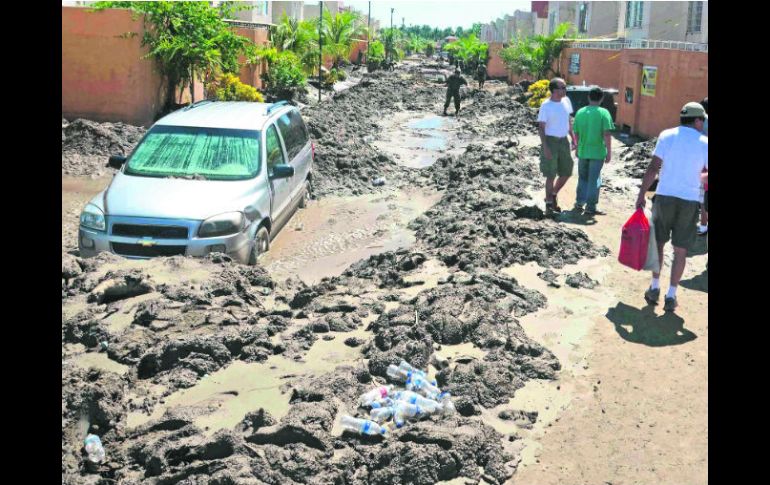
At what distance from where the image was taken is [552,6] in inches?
2333

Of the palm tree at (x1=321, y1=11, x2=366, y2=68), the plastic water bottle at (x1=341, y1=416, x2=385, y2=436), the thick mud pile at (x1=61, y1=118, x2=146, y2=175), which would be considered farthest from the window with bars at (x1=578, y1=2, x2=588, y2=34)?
the plastic water bottle at (x1=341, y1=416, x2=385, y2=436)

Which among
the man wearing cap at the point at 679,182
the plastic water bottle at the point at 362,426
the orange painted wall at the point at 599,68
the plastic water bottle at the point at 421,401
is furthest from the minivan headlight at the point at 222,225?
the orange painted wall at the point at 599,68

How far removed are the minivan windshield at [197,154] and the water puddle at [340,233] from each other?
109 cm

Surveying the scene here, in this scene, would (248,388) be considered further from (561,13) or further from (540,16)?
(540,16)

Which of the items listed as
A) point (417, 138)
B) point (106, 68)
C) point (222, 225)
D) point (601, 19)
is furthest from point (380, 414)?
point (601, 19)

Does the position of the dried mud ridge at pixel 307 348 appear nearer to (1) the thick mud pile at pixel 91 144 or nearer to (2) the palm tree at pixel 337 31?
(1) the thick mud pile at pixel 91 144

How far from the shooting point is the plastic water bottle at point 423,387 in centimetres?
489

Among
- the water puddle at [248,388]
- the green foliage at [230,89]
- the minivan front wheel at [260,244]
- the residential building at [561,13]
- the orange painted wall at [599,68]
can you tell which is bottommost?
the water puddle at [248,388]

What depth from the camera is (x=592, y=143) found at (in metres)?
10.1

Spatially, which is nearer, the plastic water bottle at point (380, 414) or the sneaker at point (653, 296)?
the plastic water bottle at point (380, 414)

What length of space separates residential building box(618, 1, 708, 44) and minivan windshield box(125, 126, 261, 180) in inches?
939

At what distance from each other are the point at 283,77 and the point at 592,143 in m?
17.9

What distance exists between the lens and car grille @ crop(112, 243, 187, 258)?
757 centimetres
